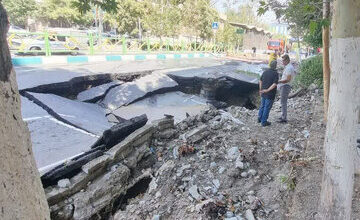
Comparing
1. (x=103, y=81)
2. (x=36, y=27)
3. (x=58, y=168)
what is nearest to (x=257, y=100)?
(x=103, y=81)

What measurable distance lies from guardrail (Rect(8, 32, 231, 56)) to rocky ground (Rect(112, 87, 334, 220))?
9.68 metres

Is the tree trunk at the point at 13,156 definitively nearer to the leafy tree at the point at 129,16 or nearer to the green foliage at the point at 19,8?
the leafy tree at the point at 129,16

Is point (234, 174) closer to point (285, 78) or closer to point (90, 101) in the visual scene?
point (285, 78)

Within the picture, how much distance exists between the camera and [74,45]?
49.6ft

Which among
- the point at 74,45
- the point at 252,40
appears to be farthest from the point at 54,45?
the point at 252,40

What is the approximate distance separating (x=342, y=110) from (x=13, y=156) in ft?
7.22

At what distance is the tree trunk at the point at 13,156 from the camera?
121cm

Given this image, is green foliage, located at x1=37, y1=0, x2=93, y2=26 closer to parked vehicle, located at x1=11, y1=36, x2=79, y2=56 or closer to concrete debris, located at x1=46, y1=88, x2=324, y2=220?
parked vehicle, located at x1=11, y1=36, x2=79, y2=56

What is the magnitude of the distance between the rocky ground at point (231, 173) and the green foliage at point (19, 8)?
1304 inches

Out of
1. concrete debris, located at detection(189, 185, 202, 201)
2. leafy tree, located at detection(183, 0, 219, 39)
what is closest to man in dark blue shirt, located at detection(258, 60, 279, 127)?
concrete debris, located at detection(189, 185, 202, 201)

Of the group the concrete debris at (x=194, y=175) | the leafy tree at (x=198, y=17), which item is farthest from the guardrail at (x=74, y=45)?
the concrete debris at (x=194, y=175)

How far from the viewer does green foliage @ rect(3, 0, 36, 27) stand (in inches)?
1217

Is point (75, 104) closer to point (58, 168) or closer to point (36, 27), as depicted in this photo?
point (58, 168)

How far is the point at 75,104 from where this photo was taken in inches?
274
